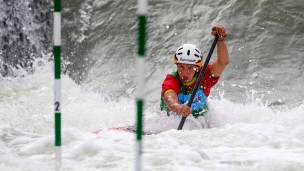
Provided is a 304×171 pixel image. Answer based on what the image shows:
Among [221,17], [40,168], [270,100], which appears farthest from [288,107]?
[40,168]

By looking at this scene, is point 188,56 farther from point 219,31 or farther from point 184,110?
point 184,110

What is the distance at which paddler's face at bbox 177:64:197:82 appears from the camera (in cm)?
555

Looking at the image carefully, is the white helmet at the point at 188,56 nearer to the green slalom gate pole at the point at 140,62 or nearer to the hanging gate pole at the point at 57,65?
the hanging gate pole at the point at 57,65

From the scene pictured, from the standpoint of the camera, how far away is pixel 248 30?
10125 mm

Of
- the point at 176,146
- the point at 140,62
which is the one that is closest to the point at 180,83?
the point at 176,146

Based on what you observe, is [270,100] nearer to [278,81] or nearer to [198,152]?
[278,81]

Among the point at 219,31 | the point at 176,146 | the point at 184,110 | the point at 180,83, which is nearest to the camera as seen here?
the point at 176,146

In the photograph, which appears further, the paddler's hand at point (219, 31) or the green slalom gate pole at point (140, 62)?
the paddler's hand at point (219, 31)

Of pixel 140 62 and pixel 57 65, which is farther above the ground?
pixel 140 62

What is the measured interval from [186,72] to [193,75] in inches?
3.9

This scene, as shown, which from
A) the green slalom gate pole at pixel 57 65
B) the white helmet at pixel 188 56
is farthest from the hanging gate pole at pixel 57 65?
the white helmet at pixel 188 56

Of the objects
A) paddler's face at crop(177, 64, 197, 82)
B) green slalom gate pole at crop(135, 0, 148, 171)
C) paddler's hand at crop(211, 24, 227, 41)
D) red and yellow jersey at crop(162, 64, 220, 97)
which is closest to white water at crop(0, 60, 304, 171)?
red and yellow jersey at crop(162, 64, 220, 97)

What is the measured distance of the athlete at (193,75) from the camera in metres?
5.49

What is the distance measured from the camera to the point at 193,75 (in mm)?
5613
